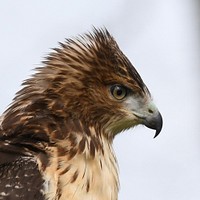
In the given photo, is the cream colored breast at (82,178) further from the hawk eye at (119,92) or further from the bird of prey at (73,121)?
the hawk eye at (119,92)

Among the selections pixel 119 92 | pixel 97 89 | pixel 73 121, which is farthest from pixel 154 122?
pixel 73 121

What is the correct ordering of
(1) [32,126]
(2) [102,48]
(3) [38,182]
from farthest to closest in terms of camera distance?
(2) [102,48] → (1) [32,126] → (3) [38,182]

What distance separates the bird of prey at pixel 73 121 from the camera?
25.4 ft

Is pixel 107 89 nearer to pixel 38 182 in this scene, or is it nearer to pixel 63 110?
pixel 63 110

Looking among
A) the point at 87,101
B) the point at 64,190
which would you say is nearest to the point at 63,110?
the point at 87,101

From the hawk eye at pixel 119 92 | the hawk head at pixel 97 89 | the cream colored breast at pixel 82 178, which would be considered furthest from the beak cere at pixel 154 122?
the cream colored breast at pixel 82 178

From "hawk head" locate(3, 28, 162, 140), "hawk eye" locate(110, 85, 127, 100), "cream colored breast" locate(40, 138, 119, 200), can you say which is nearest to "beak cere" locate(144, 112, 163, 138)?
"hawk head" locate(3, 28, 162, 140)

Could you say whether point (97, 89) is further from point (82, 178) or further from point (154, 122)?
point (82, 178)

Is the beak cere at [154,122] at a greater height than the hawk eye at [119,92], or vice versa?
the hawk eye at [119,92]

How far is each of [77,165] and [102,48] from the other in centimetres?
107

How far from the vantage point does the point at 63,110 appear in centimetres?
837

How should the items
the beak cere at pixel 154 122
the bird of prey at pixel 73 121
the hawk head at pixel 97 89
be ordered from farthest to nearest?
the beak cere at pixel 154 122
the hawk head at pixel 97 89
the bird of prey at pixel 73 121

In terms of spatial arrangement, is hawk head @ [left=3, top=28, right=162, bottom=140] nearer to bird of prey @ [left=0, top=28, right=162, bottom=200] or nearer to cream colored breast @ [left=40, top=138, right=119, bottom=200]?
bird of prey @ [left=0, top=28, right=162, bottom=200]

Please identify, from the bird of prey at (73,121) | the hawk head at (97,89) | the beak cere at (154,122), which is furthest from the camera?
the beak cere at (154,122)
